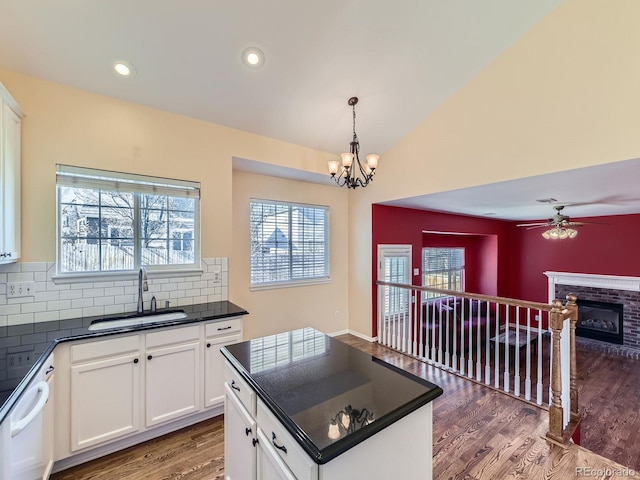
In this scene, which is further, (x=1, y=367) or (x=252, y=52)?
(x=252, y=52)

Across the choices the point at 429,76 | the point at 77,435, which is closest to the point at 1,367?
the point at 77,435

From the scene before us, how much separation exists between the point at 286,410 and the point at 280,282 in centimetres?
305

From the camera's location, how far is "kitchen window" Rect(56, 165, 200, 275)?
7.67 feet

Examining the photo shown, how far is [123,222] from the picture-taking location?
102 inches

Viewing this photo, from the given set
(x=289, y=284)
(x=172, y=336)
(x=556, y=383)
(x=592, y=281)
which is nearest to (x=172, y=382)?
(x=172, y=336)

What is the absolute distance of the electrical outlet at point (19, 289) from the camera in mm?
2094

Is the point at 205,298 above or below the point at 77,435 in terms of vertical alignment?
above

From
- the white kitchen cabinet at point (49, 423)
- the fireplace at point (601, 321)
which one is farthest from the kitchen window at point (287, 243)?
the fireplace at point (601, 321)

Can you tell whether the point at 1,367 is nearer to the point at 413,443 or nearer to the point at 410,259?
the point at 413,443

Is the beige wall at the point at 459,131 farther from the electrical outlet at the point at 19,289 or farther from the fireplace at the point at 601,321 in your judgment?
the fireplace at the point at 601,321

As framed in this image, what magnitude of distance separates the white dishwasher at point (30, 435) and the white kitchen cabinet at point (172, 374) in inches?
21.7

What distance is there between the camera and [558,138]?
8.01ft

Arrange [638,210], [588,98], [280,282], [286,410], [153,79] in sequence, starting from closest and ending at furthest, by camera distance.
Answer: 1. [286,410]
2. [588,98]
3. [153,79]
4. [280,282]
5. [638,210]

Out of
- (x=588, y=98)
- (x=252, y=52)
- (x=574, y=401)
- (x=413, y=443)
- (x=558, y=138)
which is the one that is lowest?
(x=574, y=401)
